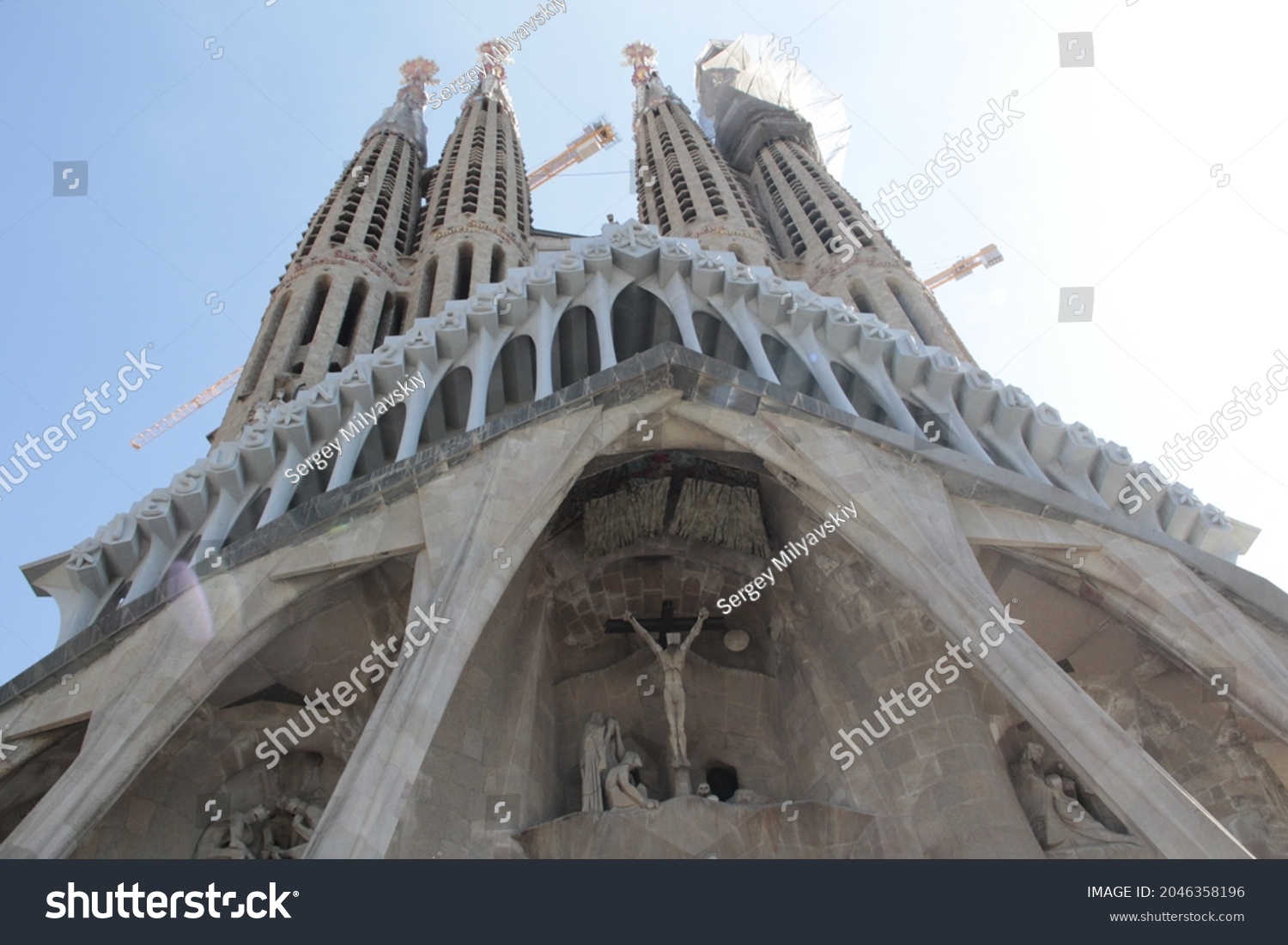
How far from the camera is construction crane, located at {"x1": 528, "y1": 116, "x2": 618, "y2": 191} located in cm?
4800

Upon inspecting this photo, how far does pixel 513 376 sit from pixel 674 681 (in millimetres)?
4247

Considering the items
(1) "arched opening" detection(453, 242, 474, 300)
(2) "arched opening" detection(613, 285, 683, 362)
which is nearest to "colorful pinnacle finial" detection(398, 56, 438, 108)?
(1) "arched opening" detection(453, 242, 474, 300)

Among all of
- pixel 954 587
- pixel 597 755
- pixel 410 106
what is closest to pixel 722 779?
pixel 597 755

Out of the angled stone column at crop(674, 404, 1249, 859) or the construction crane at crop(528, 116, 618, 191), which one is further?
the construction crane at crop(528, 116, 618, 191)

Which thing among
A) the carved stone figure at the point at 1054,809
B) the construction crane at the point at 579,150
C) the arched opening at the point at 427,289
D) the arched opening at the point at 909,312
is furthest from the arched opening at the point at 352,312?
the construction crane at the point at 579,150

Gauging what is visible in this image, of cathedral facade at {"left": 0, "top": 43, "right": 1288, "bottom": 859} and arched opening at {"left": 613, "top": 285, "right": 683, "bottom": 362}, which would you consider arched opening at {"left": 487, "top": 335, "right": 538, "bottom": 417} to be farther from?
arched opening at {"left": 613, "top": 285, "right": 683, "bottom": 362}

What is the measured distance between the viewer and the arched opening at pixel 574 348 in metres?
14.0

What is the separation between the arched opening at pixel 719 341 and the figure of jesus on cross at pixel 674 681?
3.40 m

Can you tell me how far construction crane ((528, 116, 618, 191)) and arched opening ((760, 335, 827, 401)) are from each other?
3610cm

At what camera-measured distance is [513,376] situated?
13.7 meters
